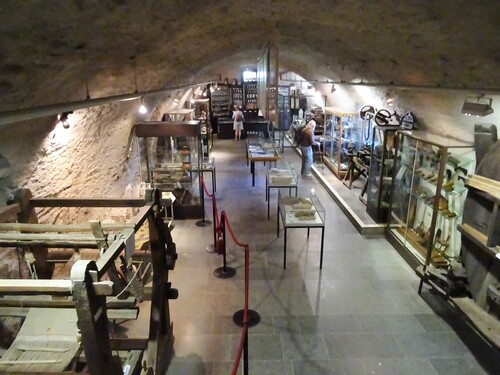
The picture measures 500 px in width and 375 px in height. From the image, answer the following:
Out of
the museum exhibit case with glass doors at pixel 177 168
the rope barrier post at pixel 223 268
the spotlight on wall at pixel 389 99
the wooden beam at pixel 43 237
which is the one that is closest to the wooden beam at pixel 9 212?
the wooden beam at pixel 43 237

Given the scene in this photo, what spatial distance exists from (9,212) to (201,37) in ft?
11.6

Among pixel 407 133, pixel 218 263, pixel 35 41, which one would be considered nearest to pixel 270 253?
pixel 218 263

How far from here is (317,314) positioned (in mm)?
4574

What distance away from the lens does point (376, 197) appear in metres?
7.33

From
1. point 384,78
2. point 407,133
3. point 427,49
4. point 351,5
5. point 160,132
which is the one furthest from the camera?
point 160,132

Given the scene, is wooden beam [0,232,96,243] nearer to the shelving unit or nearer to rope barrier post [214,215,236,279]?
rope barrier post [214,215,236,279]

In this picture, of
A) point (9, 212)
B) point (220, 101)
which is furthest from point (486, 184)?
point (220, 101)

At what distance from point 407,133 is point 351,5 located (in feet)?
9.59

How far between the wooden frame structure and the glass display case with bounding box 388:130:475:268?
153 inches

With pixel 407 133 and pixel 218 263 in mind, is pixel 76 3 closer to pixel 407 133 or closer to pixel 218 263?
pixel 218 263

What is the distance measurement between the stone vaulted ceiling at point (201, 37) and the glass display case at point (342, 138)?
3670 mm

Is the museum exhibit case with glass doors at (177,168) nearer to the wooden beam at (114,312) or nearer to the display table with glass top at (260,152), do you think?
the display table with glass top at (260,152)

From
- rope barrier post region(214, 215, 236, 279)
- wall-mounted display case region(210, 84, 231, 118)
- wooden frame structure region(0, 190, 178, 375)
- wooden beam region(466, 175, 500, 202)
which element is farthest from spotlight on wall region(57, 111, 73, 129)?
wall-mounted display case region(210, 84, 231, 118)

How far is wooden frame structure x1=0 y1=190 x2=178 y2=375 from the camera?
169 centimetres
